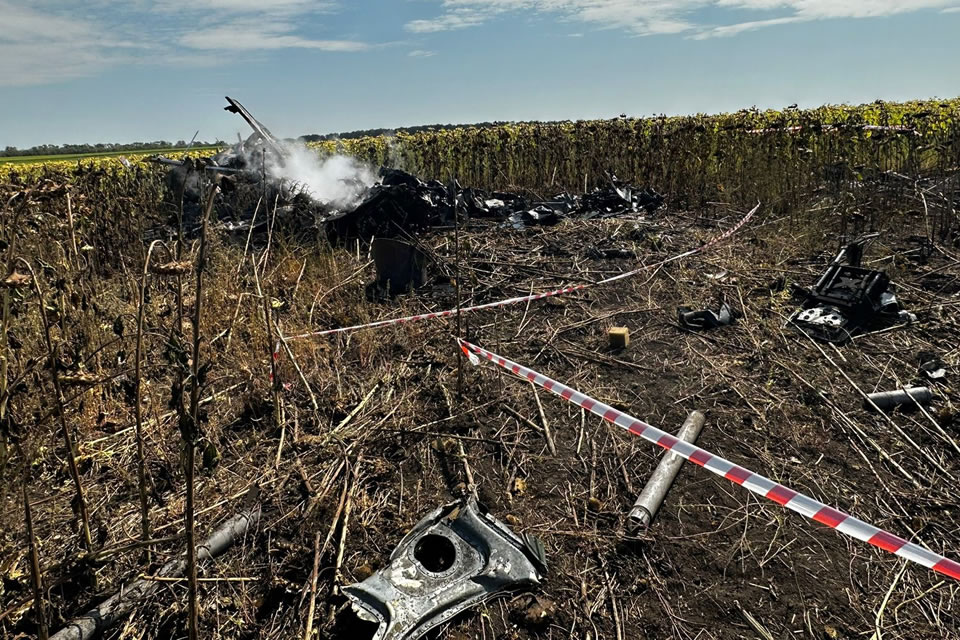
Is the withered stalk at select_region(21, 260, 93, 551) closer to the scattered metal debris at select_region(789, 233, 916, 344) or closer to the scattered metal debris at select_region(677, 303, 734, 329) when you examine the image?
the scattered metal debris at select_region(677, 303, 734, 329)

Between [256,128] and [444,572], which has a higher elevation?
[256,128]

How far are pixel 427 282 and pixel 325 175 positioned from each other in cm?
393

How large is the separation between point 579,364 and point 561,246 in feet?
11.5

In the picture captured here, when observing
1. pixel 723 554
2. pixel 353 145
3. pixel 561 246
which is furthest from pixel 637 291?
pixel 353 145

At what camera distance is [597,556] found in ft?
9.68

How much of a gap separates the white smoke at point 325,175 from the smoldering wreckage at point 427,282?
0.08ft

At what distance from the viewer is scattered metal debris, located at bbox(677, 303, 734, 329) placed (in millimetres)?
5539

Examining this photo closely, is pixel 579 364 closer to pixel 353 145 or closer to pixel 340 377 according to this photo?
pixel 340 377

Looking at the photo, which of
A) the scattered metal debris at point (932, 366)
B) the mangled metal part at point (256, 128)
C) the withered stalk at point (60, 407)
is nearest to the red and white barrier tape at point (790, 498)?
the scattered metal debris at point (932, 366)

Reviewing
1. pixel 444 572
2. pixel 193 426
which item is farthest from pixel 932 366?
pixel 193 426

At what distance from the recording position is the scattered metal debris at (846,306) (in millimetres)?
5242

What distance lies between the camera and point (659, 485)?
3.36m

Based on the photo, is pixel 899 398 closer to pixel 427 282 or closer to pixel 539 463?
pixel 539 463

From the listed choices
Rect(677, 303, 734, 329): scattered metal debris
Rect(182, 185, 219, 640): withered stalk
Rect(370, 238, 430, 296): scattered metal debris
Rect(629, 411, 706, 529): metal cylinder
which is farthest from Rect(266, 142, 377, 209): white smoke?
Rect(182, 185, 219, 640): withered stalk
